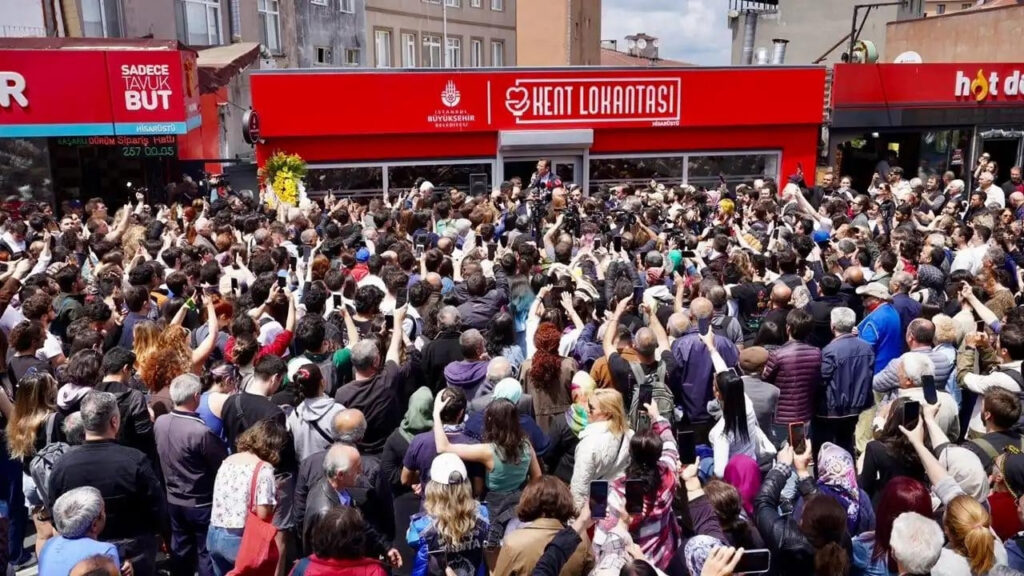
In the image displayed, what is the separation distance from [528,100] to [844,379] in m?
13.8

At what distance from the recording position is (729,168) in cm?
2092

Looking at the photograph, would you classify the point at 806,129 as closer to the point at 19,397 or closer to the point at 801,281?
the point at 801,281

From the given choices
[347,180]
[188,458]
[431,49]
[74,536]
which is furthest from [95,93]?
[431,49]

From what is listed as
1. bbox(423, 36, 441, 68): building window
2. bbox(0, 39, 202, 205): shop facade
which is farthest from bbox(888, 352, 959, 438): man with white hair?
bbox(423, 36, 441, 68): building window

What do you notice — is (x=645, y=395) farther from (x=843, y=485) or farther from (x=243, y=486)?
(x=243, y=486)

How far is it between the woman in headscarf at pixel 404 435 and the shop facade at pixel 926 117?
698 inches

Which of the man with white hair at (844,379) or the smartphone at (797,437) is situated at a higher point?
the smartphone at (797,437)

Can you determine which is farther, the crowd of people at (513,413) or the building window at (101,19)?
the building window at (101,19)

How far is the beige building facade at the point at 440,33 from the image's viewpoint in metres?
33.4

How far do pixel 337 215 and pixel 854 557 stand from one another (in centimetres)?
945

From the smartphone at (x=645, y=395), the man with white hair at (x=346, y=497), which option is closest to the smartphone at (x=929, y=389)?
the smartphone at (x=645, y=395)

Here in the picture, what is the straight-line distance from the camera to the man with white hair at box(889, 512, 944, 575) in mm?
3596

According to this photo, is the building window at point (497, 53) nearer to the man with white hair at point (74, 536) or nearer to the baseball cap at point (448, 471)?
the baseball cap at point (448, 471)

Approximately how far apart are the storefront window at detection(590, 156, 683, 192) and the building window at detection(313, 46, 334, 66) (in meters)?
13.1
